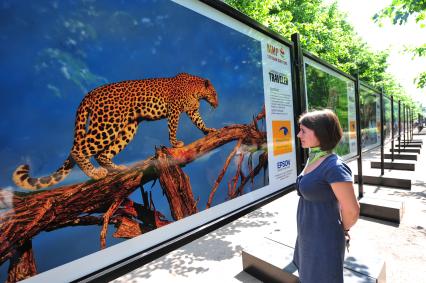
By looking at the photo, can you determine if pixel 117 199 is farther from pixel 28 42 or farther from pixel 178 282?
pixel 178 282

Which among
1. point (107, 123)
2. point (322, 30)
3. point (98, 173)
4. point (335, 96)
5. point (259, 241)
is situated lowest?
point (259, 241)

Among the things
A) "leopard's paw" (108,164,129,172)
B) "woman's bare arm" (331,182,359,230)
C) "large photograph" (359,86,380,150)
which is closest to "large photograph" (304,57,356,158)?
"woman's bare arm" (331,182,359,230)

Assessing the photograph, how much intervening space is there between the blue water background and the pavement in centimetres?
289

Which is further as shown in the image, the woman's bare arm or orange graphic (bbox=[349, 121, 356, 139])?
orange graphic (bbox=[349, 121, 356, 139])

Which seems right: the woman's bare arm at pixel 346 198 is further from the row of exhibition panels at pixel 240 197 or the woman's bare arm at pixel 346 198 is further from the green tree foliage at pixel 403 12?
the green tree foliage at pixel 403 12

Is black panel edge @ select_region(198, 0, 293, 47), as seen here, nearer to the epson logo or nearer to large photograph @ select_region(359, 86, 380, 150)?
the epson logo

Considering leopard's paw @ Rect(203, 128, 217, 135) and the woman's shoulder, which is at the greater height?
leopard's paw @ Rect(203, 128, 217, 135)

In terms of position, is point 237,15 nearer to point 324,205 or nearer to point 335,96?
point 324,205

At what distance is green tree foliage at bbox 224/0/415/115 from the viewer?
349 inches

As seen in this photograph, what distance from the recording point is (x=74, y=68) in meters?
1.24

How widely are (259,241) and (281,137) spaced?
2.28m

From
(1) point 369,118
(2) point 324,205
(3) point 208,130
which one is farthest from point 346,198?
(1) point 369,118

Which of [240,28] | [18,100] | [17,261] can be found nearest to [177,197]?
[17,261]

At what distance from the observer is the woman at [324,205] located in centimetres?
200
